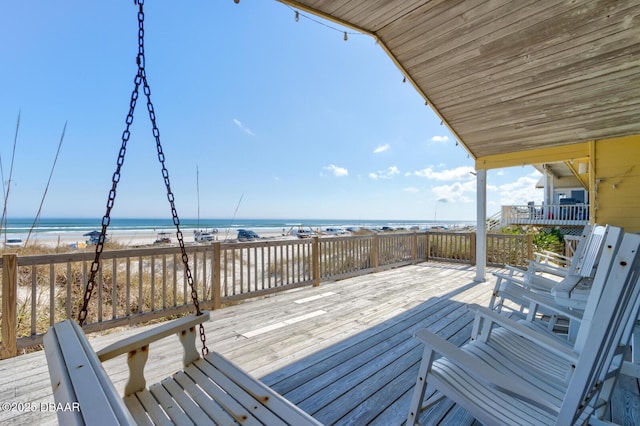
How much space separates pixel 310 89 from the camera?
11.1 m

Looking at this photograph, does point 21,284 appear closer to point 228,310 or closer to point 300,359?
point 228,310

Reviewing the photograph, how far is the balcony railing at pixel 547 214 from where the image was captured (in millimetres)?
10789

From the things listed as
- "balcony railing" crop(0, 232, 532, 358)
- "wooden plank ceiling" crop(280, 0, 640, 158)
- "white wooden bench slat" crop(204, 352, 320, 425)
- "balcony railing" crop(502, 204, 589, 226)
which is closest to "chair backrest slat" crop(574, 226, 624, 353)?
"white wooden bench slat" crop(204, 352, 320, 425)

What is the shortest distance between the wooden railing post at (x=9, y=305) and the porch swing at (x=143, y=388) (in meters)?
1.50

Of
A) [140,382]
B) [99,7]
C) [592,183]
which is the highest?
[99,7]

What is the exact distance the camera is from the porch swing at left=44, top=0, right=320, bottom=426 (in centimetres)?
58

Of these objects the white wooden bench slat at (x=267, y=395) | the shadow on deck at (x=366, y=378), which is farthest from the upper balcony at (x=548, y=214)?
the white wooden bench slat at (x=267, y=395)

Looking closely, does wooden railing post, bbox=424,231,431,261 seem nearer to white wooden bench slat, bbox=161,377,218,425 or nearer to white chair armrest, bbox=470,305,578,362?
white chair armrest, bbox=470,305,578,362

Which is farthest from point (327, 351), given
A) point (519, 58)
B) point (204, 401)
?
point (519, 58)

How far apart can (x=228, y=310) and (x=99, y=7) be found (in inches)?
209

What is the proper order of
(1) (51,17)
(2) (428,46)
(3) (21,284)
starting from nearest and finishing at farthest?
(2) (428,46)
(3) (21,284)
(1) (51,17)

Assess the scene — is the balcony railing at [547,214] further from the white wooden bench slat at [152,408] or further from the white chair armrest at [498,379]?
the white wooden bench slat at [152,408]

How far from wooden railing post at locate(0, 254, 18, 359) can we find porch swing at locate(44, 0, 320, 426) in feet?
4.93

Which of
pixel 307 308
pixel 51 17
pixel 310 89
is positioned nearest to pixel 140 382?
pixel 307 308
